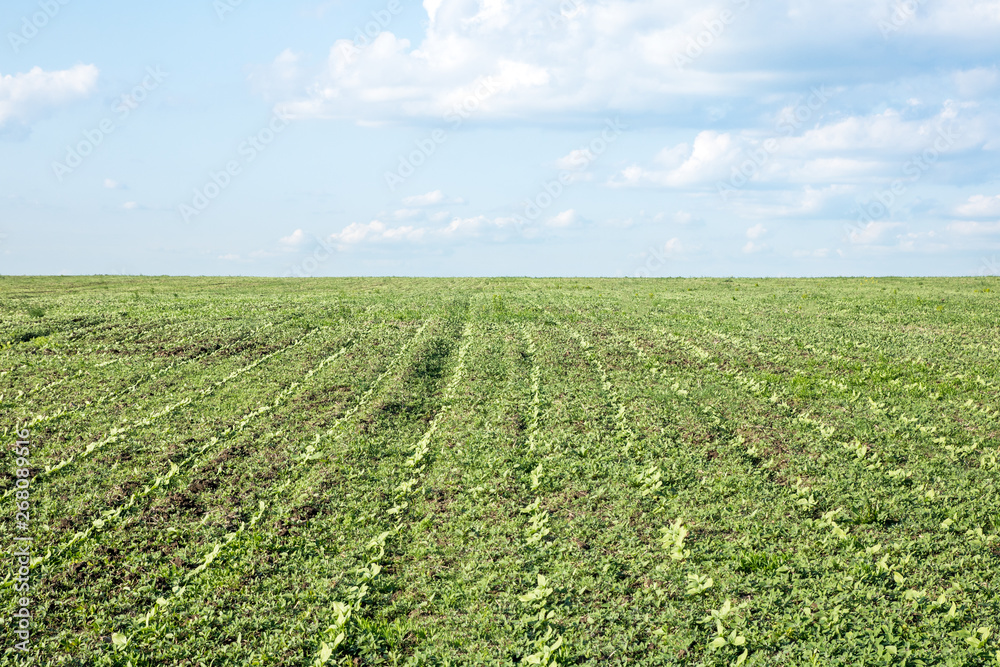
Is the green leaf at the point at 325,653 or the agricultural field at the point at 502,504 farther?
the agricultural field at the point at 502,504

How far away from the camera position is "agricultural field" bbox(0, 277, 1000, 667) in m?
7.12

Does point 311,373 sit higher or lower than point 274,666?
higher

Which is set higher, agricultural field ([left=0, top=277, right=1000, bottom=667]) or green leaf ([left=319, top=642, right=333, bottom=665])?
agricultural field ([left=0, top=277, right=1000, bottom=667])

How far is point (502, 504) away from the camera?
10.0 metres

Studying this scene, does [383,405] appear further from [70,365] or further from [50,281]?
[50,281]

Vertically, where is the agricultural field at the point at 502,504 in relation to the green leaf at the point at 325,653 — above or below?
above

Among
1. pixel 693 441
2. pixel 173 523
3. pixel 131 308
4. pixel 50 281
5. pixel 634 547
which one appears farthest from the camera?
pixel 50 281

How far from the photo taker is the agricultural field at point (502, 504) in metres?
7.12

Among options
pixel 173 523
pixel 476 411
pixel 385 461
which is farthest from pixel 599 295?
pixel 173 523

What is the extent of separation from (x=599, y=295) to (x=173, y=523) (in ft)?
111

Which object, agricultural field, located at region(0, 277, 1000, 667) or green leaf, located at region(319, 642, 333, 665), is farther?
agricultural field, located at region(0, 277, 1000, 667)

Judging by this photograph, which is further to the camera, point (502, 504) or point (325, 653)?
point (502, 504)

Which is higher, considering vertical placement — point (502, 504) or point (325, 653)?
point (502, 504)

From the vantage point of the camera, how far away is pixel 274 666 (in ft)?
22.0
